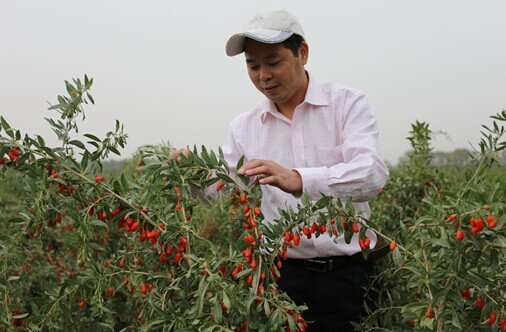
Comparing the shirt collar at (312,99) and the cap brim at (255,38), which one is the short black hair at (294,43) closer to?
the cap brim at (255,38)

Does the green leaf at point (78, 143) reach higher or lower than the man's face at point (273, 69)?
lower

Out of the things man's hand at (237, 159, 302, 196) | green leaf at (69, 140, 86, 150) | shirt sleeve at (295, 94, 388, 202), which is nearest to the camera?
man's hand at (237, 159, 302, 196)

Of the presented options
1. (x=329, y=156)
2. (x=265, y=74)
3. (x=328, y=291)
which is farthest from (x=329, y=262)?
(x=265, y=74)

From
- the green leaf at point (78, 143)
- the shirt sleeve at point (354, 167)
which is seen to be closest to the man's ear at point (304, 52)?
the shirt sleeve at point (354, 167)

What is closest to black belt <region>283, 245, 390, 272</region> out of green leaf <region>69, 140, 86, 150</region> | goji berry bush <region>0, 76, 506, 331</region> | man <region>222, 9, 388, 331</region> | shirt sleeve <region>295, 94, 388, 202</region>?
man <region>222, 9, 388, 331</region>

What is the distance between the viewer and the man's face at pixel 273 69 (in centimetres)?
216

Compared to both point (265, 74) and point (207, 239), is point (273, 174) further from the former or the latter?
point (265, 74)

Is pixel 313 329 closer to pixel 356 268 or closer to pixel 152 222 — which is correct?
pixel 356 268

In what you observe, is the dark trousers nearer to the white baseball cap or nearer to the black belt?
the black belt

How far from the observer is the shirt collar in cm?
228

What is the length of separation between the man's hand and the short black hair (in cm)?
56

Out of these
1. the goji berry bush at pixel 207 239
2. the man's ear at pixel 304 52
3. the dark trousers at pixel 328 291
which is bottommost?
the dark trousers at pixel 328 291

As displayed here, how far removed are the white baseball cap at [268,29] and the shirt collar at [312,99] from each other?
0.19 metres

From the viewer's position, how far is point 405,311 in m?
1.62
